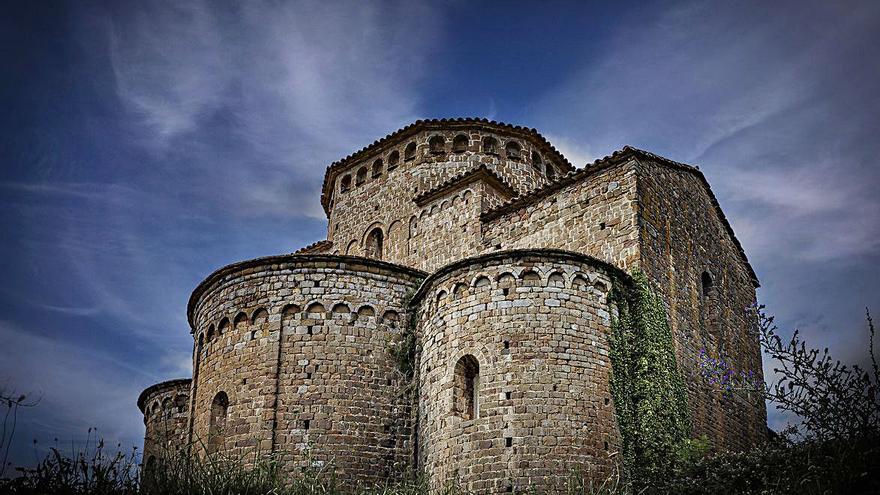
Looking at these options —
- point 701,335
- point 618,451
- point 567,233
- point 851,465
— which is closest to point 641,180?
point 567,233

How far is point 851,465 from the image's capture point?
9664 mm

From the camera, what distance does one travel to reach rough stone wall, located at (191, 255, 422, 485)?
52.4 feet

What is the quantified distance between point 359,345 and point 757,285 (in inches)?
490

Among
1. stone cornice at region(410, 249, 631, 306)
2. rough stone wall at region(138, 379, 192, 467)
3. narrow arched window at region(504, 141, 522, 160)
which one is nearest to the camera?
stone cornice at region(410, 249, 631, 306)

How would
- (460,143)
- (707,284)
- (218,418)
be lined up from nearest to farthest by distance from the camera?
1. (218,418)
2. (707,284)
3. (460,143)

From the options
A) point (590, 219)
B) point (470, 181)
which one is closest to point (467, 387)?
point (590, 219)

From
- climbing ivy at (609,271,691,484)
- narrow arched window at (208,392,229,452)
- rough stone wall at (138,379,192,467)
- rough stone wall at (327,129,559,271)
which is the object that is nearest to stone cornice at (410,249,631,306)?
climbing ivy at (609,271,691,484)

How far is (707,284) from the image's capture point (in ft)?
64.0

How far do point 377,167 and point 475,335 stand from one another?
35.3ft

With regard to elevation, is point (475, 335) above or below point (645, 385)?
above

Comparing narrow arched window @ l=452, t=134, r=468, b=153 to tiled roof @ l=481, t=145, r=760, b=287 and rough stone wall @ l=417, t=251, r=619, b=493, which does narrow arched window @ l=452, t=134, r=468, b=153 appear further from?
rough stone wall @ l=417, t=251, r=619, b=493

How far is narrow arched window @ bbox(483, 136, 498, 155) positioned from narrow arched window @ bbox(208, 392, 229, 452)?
34.8 ft

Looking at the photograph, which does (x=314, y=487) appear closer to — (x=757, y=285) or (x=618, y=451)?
(x=618, y=451)

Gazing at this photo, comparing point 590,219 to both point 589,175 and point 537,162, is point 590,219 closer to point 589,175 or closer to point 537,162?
point 589,175
